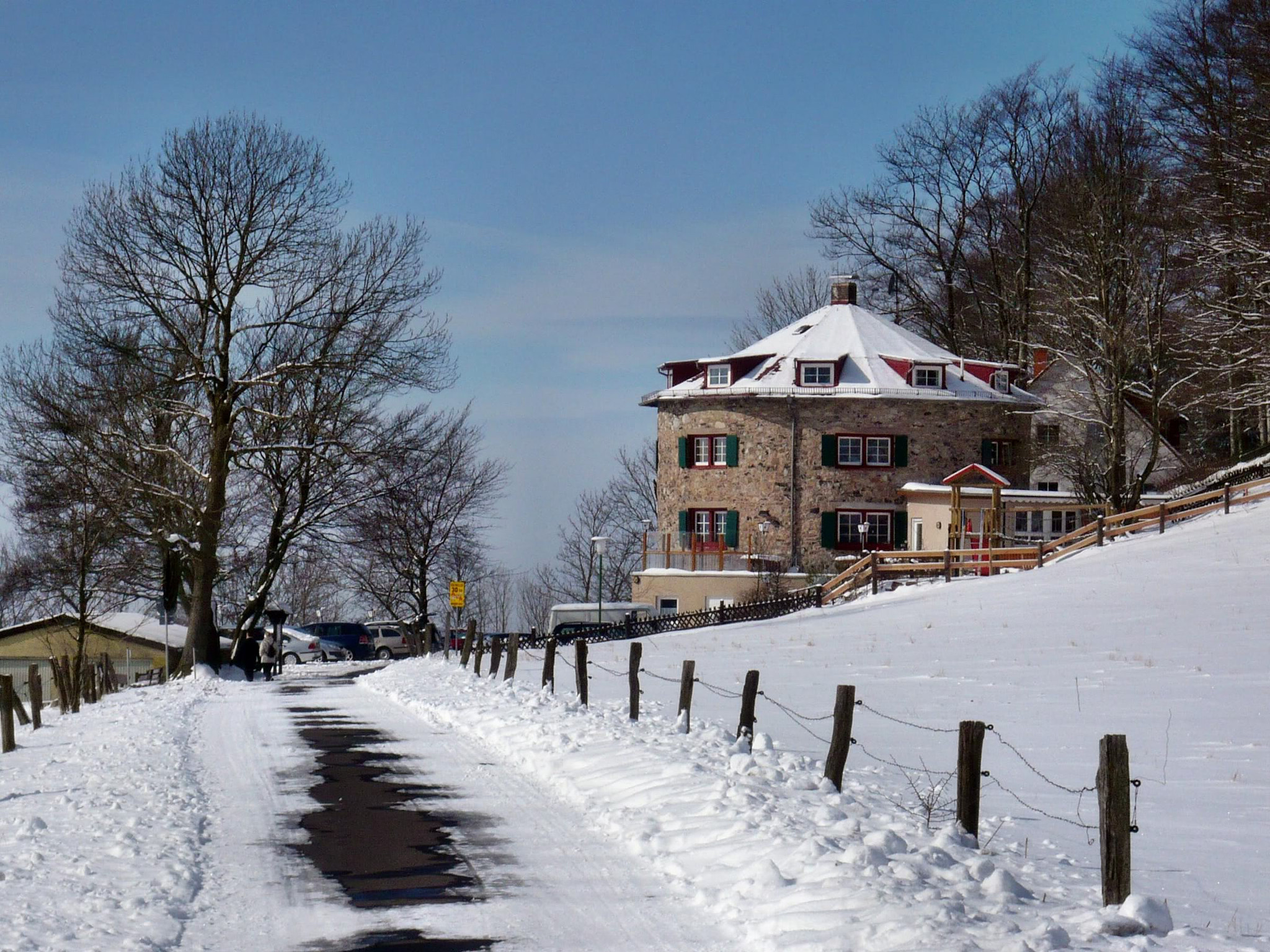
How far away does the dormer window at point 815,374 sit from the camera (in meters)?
56.0

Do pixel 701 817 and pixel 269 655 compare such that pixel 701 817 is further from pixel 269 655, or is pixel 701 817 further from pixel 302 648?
pixel 302 648

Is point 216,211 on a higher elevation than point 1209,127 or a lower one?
lower

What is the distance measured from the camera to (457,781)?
13430mm

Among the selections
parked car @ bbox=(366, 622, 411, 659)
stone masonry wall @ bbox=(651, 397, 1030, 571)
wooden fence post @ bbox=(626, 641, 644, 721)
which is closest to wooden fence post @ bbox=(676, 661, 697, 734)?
wooden fence post @ bbox=(626, 641, 644, 721)

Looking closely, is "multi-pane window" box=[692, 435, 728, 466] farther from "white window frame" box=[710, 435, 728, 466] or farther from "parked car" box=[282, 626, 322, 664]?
"parked car" box=[282, 626, 322, 664]

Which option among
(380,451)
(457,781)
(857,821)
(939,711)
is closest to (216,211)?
(380,451)

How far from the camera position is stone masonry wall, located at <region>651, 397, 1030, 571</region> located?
5506 centimetres

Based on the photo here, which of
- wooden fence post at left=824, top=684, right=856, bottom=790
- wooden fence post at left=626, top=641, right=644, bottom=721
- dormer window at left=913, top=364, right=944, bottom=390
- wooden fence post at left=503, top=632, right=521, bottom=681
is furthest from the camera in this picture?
dormer window at left=913, top=364, right=944, bottom=390

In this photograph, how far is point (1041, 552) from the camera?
42438 millimetres

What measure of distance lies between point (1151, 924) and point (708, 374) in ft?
165

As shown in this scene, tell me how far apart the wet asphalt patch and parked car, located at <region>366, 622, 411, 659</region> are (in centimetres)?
4668

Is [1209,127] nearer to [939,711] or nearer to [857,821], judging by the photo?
[939,711]

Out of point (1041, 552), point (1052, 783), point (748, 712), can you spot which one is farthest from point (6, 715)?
point (1041, 552)

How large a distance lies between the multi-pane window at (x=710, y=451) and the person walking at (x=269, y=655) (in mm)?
17304
